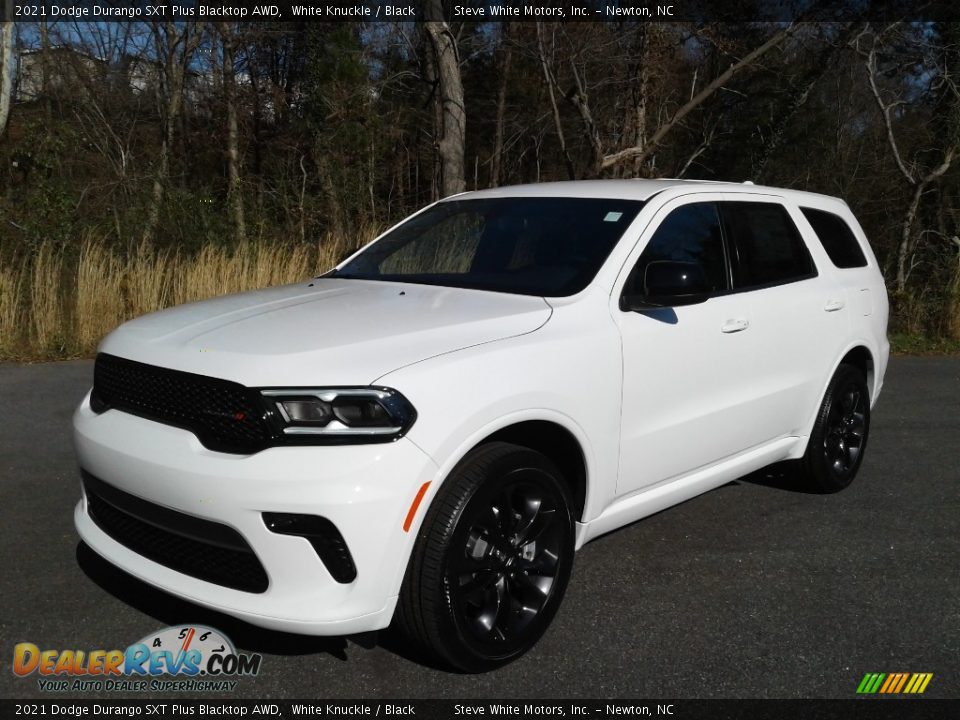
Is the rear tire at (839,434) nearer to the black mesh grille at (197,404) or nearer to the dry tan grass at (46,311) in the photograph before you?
the black mesh grille at (197,404)

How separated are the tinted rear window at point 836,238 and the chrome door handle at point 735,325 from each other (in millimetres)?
1284

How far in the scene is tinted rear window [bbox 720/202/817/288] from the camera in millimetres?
4539

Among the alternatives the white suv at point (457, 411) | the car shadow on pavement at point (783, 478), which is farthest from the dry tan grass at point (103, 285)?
the car shadow on pavement at point (783, 478)

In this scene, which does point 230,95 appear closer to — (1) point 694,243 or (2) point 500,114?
(2) point 500,114

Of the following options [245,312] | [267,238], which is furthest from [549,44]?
[245,312]

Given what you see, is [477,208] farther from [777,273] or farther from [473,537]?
[473,537]

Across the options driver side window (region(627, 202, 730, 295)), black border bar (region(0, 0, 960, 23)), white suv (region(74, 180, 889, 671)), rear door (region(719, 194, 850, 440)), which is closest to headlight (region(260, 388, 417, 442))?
white suv (region(74, 180, 889, 671))

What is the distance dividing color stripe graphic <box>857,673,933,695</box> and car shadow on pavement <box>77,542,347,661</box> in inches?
73.8

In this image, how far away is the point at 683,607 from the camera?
3.75 m

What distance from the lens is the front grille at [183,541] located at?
2863 millimetres

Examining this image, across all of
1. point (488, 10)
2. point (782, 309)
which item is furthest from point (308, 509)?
point (488, 10)

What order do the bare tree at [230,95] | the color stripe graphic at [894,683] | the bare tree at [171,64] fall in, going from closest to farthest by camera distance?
the color stripe graphic at [894,683] < the bare tree at [171,64] < the bare tree at [230,95]

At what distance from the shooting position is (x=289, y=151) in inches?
993
